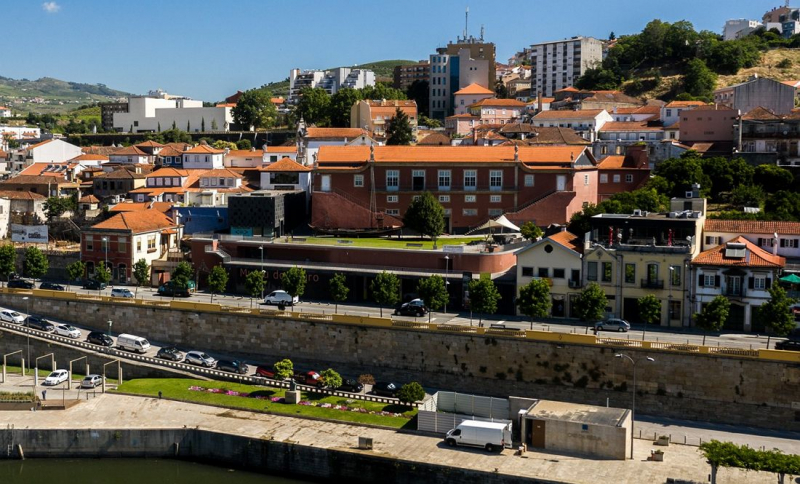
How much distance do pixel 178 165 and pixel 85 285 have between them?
84.4ft

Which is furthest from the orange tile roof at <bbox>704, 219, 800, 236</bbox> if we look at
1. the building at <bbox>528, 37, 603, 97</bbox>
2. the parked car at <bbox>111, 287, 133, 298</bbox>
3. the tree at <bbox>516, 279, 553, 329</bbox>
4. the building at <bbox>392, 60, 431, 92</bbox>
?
A: the building at <bbox>392, 60, 431, 92</bbox>

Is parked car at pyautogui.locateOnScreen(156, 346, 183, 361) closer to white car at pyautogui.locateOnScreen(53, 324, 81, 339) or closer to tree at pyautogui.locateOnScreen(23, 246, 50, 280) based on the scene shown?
white car at pyautogui.locateOnScreen(53, 324, 81, 339)

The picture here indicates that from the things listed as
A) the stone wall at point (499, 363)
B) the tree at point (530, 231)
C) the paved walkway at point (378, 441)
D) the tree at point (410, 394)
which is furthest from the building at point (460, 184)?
the paved walkway at point (378, 441)

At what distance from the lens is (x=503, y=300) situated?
1941 inches

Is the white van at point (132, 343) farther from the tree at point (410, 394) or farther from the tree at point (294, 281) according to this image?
the tree at point (410, 394)

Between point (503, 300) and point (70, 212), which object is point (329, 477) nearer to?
point (503, 300)

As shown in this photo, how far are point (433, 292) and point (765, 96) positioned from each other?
164ft

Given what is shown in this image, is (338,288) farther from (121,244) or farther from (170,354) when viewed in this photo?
(121,244)

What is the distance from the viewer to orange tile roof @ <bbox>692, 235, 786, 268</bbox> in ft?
144

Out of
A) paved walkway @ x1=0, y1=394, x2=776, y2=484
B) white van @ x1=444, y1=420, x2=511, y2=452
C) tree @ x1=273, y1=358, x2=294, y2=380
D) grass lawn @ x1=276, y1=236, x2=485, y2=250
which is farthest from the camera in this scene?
grass lawn @ x1=276, y1=236, x2=485, y2=250

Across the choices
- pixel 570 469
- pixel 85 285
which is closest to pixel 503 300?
pixel 570 469

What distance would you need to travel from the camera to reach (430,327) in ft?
146

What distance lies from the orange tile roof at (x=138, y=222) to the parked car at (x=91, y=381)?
15517 mm

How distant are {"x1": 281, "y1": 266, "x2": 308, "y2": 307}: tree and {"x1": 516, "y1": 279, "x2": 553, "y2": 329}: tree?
1265 centimetres
